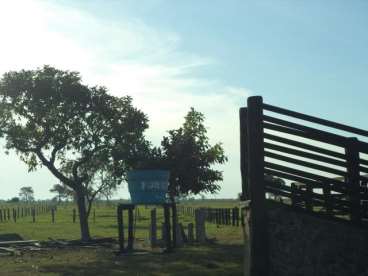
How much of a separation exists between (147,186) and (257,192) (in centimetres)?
971

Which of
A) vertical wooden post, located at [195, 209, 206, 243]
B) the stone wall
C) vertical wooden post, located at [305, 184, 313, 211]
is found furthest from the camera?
vertical wooden post, located at [195, 209, 206, 243]

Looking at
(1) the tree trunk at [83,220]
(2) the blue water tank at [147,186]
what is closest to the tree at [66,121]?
(1) the tree trunk at [83,220]

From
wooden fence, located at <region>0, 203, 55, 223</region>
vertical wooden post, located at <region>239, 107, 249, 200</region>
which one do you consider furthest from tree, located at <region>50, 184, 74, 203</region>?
vertical wooden post, located at <region>239, 107, 249, 200</region>

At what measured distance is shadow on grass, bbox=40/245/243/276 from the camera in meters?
13.8

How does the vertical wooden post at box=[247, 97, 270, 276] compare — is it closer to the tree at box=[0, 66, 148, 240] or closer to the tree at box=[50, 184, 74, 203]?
the tree at box=[0, 66, 148, 240]

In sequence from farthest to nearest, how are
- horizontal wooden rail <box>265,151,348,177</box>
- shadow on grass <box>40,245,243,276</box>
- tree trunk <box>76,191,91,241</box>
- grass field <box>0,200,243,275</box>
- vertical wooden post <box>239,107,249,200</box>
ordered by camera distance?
tree trunk <box>76,191,91,241</box> → grass field <box>0,200,243,275</box> → shadow on grass <box>40,245,243,276</box> → vertical wooden post <box>239,107,249,200</box> → horizontal wooden rail <box>265,151,348,177</box>

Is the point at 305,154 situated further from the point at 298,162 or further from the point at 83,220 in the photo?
the point at 83,220

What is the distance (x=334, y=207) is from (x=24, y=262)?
11090mm

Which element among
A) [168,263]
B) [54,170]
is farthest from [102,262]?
[54,170]

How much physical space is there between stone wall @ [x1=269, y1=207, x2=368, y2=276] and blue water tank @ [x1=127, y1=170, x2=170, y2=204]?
968cm

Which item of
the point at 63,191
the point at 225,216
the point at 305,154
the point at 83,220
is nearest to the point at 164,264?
the point at 305,154

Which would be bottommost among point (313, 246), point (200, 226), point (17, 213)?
point (17, 213)

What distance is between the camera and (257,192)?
8.89 m

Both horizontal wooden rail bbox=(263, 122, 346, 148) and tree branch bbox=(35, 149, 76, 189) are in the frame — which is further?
tree branch bbox=(35, 149, 76, 189)
